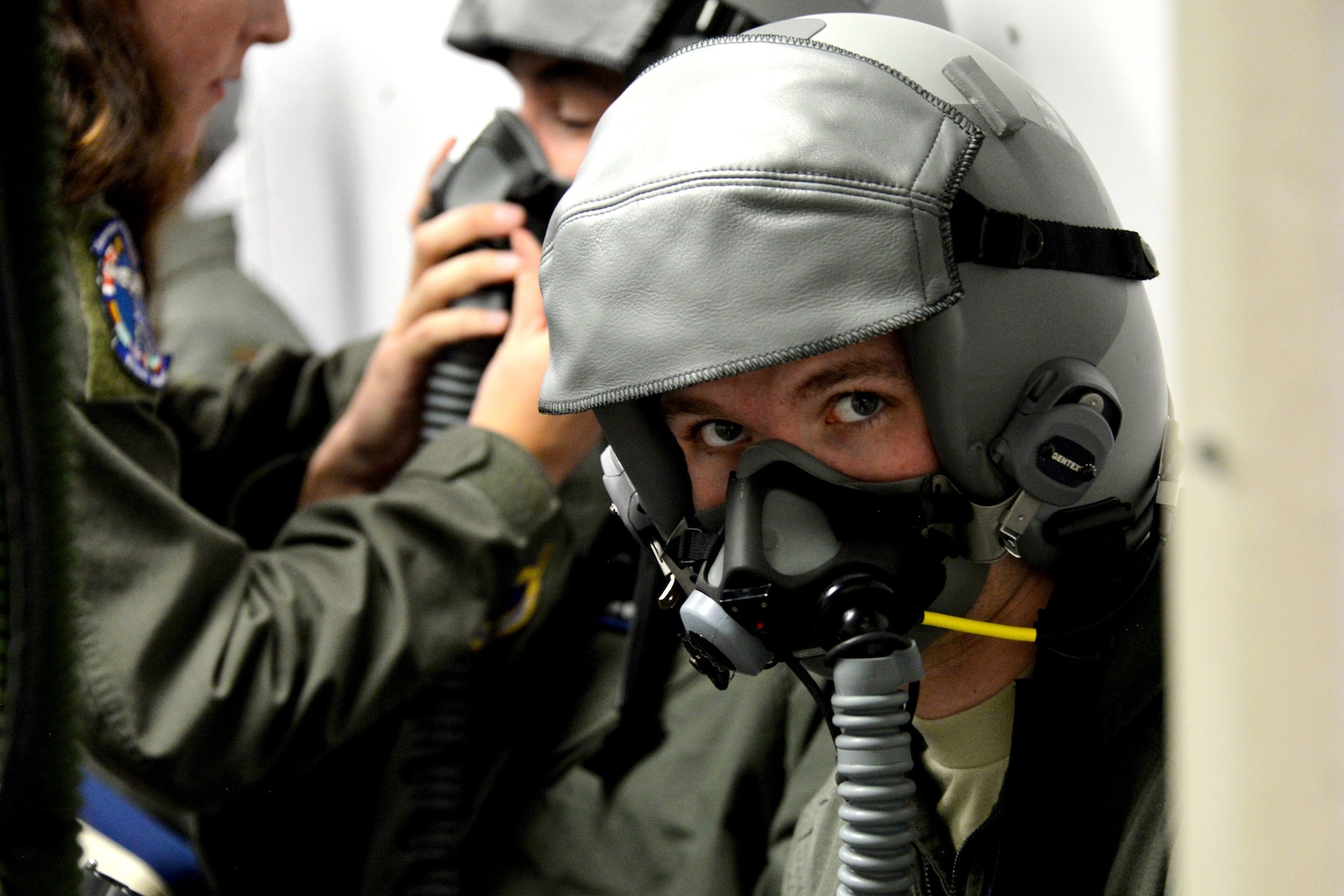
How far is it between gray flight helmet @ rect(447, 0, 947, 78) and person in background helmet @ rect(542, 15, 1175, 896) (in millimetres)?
467

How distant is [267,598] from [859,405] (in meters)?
0.83

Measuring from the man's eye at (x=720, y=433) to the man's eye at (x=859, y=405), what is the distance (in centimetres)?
8

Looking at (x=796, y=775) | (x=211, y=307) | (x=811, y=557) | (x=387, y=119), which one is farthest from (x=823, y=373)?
(x=211, y=307)

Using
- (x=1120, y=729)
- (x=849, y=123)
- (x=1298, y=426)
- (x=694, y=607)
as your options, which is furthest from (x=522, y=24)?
(x=1298, y=426)

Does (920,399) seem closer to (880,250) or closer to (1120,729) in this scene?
(880,250)

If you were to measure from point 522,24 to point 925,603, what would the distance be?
0.97 meters

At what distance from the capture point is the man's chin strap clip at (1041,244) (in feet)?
3.01

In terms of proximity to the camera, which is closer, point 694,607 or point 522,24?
point 694,607

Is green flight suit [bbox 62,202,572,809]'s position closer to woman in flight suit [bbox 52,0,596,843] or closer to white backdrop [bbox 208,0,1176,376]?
woman in flight suit [bbox 52,0,596,843]

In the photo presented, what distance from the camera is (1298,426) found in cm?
36

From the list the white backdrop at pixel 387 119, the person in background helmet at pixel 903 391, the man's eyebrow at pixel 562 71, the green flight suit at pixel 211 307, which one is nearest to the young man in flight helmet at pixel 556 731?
the man's eyebrow at pixel 562 71

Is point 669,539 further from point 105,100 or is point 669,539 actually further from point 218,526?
point 105,100

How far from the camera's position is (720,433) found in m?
1.02

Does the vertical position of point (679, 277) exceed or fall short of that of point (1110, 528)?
it exceeds it
